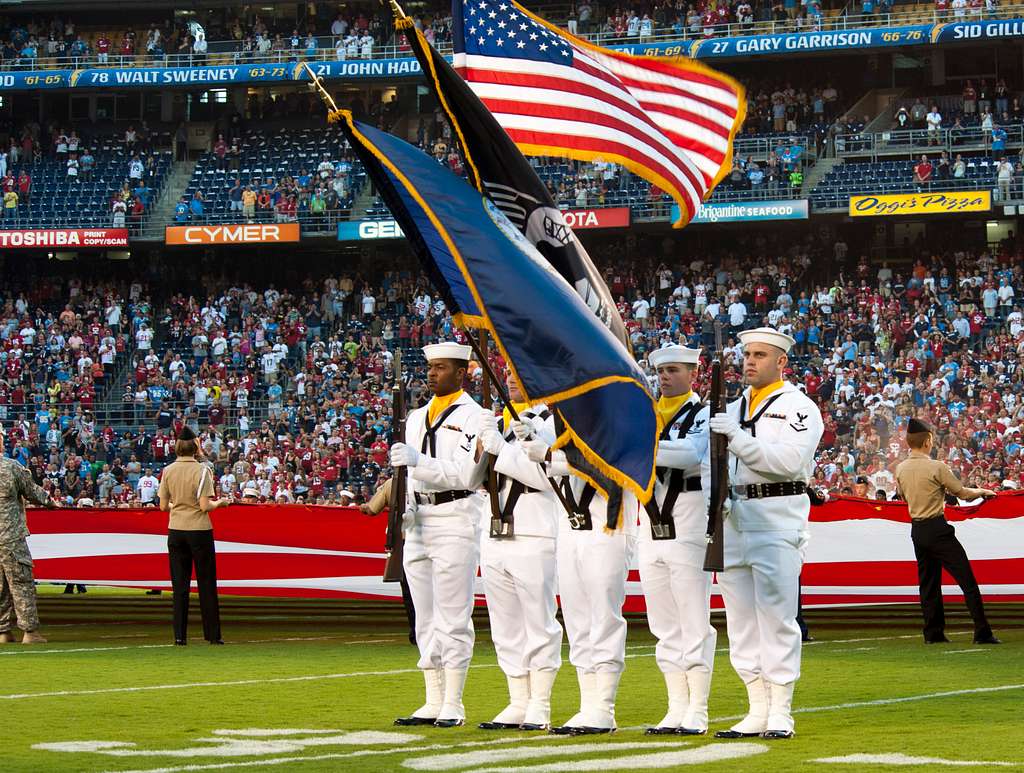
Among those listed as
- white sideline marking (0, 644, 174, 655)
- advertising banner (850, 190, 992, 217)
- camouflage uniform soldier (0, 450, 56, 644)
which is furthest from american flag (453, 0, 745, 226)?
advertising banner (850, 190, 992, 217)

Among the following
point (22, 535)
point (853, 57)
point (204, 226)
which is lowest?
point (22, 535)

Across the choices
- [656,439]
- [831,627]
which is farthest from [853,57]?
[656,439]

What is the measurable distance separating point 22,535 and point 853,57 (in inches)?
1190

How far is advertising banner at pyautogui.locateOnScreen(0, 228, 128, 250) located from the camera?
Result: 134 feet

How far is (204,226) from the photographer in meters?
40.6

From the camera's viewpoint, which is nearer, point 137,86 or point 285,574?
point 285,574

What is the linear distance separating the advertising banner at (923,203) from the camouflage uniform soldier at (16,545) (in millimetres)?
24667

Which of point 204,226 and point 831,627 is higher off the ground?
point 204,226

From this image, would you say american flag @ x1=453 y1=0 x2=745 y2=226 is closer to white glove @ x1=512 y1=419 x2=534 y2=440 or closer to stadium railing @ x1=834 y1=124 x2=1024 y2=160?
white glove @ x1=512 y1=419 x2=534 y2=440

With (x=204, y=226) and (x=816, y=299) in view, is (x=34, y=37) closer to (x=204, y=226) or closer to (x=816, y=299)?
(x=204, y=226)

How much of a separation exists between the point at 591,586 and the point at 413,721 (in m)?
1.19

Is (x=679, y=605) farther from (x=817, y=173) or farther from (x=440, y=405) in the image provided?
(x=817, y=173)

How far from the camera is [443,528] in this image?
359 inches

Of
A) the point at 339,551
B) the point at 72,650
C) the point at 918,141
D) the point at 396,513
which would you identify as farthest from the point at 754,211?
the point at 396,513
